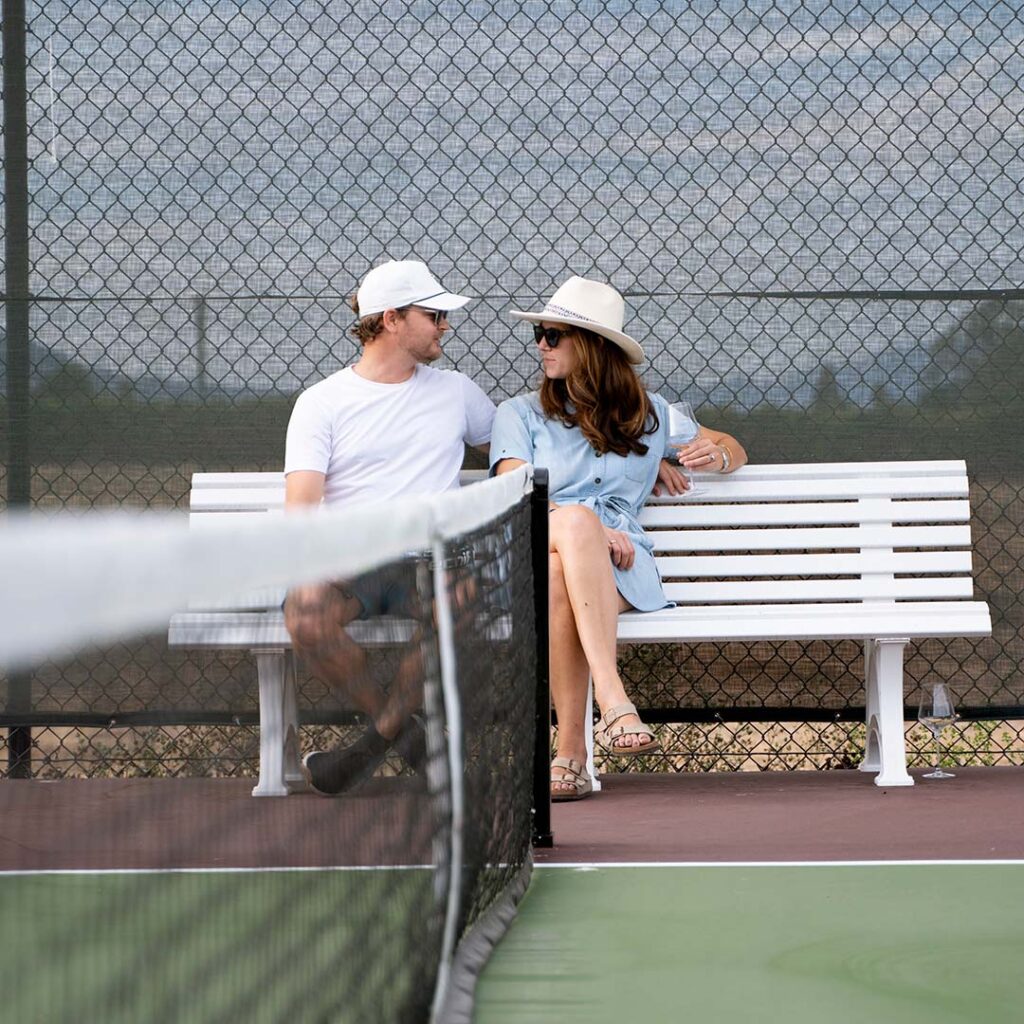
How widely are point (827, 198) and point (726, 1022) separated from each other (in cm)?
299

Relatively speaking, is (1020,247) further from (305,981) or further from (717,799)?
(305,981)

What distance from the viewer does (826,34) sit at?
176 inches

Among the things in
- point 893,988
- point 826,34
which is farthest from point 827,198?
point 893,988

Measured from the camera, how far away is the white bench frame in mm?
4102

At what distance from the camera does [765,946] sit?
2385mm

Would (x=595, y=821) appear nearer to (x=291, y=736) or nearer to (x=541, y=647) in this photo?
(x=541, y=647)

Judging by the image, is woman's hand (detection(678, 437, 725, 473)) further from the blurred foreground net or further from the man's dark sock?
the man's dark sock

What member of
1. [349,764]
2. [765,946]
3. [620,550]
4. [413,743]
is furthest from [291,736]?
[620,550]

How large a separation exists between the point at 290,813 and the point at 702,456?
9.63ft

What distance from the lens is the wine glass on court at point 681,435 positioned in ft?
14.1

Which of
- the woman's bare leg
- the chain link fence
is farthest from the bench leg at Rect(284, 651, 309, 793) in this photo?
the chain link fence

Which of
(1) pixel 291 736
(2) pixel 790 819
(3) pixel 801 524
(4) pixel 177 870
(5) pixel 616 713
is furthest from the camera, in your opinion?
(3) pixel 801 524

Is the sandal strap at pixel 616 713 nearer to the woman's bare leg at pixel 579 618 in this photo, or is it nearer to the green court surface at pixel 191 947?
the woman's bare leg at pixel 579 618

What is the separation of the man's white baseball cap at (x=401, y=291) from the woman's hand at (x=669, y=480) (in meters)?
0.71
